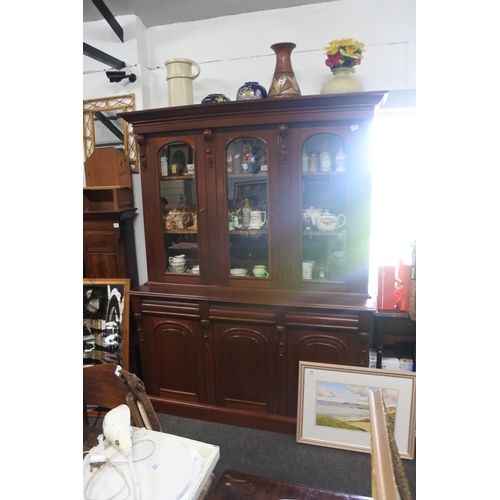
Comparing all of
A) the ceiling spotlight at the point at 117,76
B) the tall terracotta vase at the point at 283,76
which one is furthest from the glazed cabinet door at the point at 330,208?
the ceiling spotlight at the point at 117,76

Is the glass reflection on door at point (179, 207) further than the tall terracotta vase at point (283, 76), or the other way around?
the glass reflection on door at point (179, 207)

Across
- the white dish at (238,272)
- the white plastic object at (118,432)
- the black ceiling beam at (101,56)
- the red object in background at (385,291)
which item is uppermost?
the black ceiling beam at (101,56)

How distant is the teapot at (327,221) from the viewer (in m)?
1.86

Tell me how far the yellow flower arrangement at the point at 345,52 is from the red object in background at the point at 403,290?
1118 millimetres

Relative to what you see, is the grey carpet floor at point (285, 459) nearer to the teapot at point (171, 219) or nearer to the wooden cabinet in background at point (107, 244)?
the wooden cabinet in background at point (107, 244)

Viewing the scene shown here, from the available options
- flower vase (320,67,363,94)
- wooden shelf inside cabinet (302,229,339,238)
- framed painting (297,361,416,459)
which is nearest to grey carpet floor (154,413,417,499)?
framed painting (297,361,416,459)

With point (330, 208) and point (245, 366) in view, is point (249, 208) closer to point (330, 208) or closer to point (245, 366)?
point (330, 208)

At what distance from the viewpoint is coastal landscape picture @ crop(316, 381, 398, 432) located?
1794 millimetres

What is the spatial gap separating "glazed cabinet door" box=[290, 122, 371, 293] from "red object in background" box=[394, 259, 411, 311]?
1.00 ft

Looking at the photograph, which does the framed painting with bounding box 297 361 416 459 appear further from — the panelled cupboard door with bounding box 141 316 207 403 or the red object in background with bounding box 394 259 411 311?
the panelled cupboard door with bounding box 141 316 207 403

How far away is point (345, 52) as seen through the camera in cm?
175
